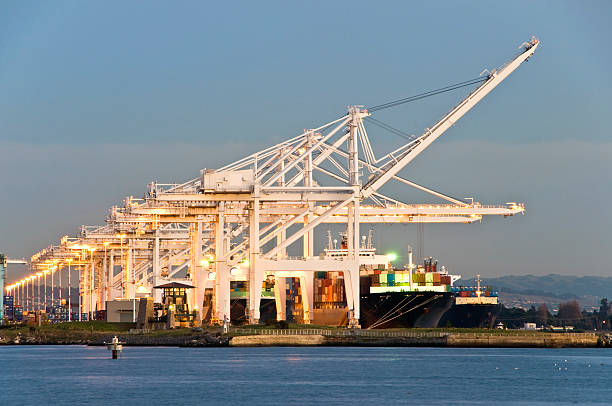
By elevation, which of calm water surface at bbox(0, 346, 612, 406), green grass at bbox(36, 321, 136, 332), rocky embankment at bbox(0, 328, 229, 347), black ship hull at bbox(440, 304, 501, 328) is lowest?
calm water surface at bbox(0, 346, 612, 406)

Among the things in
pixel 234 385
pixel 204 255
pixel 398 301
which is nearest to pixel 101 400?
pixel 234 385

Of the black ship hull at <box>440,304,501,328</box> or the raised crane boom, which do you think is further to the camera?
the black ship hull at <box>440,304,501,328</box>

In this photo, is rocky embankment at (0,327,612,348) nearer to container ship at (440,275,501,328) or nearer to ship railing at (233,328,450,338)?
ship railing at (233,328,450,338)

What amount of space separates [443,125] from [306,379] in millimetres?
36271

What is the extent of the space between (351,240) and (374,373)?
2889cm

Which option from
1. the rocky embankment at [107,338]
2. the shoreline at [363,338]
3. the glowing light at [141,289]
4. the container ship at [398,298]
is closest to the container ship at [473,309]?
the container ship at [398,298]

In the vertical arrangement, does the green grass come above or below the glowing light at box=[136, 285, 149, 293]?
Answer: below

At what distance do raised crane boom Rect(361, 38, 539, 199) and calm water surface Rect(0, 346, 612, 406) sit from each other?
45.9 feet

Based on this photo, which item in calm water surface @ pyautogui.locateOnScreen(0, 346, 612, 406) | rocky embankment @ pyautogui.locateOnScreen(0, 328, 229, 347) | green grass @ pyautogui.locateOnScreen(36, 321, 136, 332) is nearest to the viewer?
calm water surface @ pyautogui.locateOnScreen(0, 346, 612, 406)

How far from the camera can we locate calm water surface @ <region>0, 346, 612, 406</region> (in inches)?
2064

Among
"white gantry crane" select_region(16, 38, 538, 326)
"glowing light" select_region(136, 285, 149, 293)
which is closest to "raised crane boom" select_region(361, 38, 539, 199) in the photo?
"white gantry crane" select_region(16, 38, 538, 326)

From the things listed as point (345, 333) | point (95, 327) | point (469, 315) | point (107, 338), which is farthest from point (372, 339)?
point (95, 327)

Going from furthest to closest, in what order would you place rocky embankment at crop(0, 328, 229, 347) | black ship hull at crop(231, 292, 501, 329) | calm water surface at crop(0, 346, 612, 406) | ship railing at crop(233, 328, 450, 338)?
1. black ship hull at crop(231, 292, 501, 329)
2. rocky embankment at crop(0, 328, 229, 347)
3. ship railing at crop(233, 328, 450, 338)
4. calm water surface at crop(0, 346, 612, 406)

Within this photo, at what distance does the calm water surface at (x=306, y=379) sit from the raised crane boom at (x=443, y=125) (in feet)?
45.9
